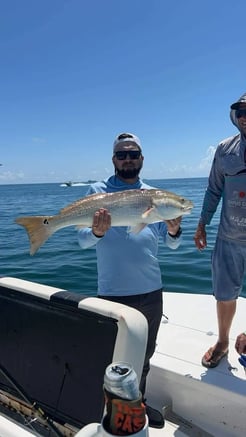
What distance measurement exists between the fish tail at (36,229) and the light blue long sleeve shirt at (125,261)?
1.21 ft

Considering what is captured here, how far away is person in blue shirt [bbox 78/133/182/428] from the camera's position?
9.52 feet

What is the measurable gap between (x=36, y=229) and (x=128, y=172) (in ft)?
3.17

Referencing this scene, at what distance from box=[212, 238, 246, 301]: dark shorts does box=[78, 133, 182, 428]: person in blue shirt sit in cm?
43

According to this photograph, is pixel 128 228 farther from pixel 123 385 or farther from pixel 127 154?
pixel 123 385

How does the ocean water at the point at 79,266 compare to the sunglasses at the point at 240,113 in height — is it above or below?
below

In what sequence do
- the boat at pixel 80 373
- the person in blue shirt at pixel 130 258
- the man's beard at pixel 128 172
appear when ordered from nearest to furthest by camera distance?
the boat at pixel 80 373, the person in blue shirt at pixel 130 258, the man's beard at pixel 128 172

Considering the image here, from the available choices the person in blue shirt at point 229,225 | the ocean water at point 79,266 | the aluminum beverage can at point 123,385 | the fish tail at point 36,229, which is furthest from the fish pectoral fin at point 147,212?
the ocean water at point 79,266

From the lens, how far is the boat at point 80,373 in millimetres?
2000

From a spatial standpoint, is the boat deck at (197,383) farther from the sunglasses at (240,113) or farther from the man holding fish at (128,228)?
the sunglasses at (240,113)

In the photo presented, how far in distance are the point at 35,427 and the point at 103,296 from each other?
1.10 metres

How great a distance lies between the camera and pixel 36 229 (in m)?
3.33

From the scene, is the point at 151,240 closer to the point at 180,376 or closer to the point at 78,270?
the point at 180,376

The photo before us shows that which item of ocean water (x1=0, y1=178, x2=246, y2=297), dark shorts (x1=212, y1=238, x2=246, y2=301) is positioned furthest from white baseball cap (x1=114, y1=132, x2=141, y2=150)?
ocean water (x1=0, y1=178, x2=246, y2=297)

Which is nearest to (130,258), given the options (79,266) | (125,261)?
(125,261)
